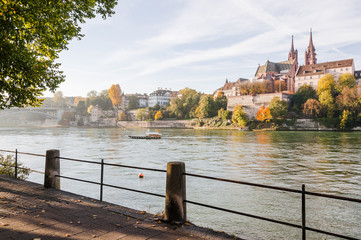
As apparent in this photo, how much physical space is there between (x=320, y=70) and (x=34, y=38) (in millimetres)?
111157

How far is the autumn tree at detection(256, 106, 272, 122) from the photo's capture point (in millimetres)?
93213

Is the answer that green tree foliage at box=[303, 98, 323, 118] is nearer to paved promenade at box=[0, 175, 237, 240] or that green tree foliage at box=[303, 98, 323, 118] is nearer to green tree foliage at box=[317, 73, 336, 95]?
green tree foliage at box=[317, 73, 336, 95]

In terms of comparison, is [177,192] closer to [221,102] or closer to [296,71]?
[221,102]

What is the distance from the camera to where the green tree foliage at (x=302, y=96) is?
3770 inches

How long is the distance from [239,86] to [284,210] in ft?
371

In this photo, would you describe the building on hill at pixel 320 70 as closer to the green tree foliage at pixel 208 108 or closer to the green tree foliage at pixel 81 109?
the green tree foliage at pixel 208 108

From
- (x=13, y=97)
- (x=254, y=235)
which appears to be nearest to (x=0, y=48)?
(x=13, y=97)

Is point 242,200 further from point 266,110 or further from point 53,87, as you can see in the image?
point 266,110

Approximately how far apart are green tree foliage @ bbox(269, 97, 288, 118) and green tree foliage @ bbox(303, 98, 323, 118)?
589 cm

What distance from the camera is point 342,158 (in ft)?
93.8

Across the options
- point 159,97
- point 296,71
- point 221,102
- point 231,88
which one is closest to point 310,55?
point 296,71

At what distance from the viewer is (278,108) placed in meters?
91.1

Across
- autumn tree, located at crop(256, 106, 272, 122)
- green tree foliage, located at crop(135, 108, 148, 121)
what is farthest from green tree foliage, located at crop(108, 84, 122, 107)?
autumn tree, located at crop(256, 106, 272, 122)

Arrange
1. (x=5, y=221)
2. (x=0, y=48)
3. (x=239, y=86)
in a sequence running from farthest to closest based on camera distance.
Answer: (x=239, y=86) < (x=0, y=48) < (x=5, y=221)
